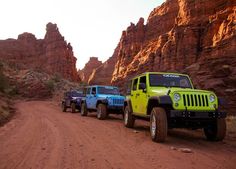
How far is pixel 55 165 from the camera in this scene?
19.9 ft

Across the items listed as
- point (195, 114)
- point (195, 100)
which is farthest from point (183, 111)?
point (195, 100)

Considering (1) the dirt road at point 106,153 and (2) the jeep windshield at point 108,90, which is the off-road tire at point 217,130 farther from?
(2) the jeep windshield at point 108,90

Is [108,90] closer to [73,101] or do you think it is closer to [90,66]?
[73,101]

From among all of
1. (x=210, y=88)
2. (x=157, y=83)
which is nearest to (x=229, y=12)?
(x=210, y=88)

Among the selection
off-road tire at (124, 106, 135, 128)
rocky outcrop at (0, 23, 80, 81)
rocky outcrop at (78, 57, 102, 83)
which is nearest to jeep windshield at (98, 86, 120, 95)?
off-road tire at (124, 106, 135, 128)

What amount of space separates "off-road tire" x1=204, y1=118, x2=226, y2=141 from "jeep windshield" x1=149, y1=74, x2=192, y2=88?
185cm

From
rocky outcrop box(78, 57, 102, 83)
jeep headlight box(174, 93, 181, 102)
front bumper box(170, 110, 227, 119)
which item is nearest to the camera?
front bumper box(170, 110, 227, 119)

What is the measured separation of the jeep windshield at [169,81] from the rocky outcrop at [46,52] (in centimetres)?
10553

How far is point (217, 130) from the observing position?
30.4 ft

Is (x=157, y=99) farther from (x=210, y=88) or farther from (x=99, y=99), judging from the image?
(x=210, y=88)

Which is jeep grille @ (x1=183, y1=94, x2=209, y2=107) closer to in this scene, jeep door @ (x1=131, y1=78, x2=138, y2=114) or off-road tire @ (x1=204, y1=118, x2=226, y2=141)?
off-road tire @ (x1=204, y1=118, x2=226, y2=141)

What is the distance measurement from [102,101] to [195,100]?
8537 millimetres

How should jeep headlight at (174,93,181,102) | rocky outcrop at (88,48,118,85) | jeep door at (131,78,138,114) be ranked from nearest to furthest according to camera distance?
jeep headlight at (174,93,181,102)
jeep door at (131,78,138,114)
rocky outcrop at (88,48,118,85)

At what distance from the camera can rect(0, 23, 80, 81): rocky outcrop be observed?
117 meters
